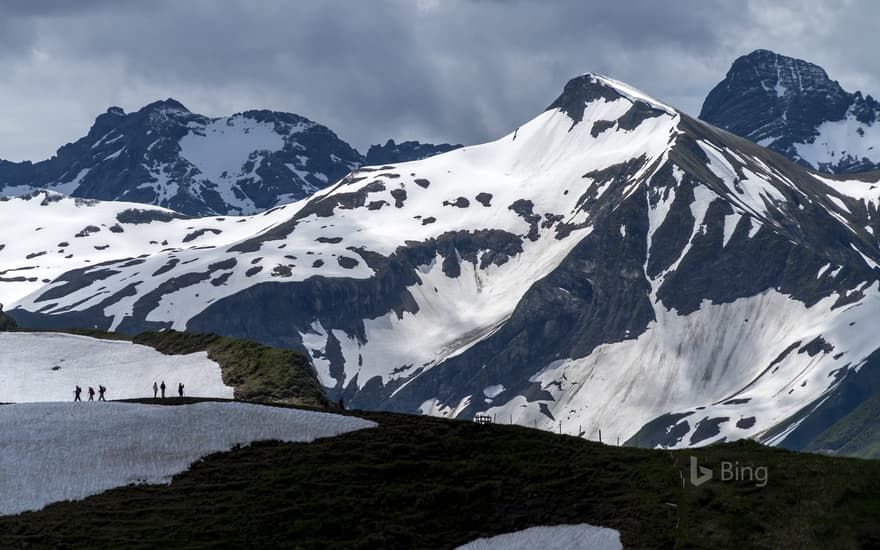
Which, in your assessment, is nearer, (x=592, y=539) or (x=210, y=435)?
(x=592, y=539)

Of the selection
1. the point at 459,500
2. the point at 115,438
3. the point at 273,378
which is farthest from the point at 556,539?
the point at 273,378

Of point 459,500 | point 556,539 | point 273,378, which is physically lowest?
point 556,539

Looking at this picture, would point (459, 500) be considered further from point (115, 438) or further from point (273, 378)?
point (273, 378)

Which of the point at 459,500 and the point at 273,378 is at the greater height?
the point at 273,378

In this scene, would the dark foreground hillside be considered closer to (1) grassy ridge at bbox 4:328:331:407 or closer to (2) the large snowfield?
(2) the large snowfield

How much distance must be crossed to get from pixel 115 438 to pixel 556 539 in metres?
41.6

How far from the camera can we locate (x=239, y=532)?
9781 cm

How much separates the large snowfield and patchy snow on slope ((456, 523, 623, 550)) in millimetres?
27167

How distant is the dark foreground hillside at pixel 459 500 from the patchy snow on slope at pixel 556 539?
0.95 meters

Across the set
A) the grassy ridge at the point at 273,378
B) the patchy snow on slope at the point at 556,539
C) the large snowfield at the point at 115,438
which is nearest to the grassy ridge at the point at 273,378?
the grassy ridge at the point at 273,378

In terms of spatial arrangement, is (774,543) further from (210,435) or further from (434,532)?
(210,435)

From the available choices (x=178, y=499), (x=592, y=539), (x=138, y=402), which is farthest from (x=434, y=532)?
(x=138, y=402)

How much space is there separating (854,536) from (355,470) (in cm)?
3868

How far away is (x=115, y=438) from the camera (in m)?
119
